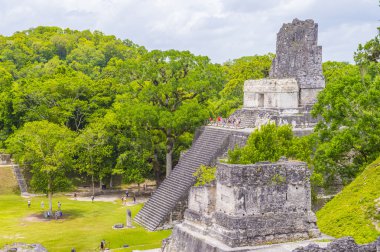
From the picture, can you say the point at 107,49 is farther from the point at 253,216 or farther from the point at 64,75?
the point at 253,216

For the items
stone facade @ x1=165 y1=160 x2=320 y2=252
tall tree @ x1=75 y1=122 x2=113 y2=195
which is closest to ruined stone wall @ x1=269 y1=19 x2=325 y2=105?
tall tree @ x1=75 y1=122 x2=113 y2=195

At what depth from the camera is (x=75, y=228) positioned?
2342cm

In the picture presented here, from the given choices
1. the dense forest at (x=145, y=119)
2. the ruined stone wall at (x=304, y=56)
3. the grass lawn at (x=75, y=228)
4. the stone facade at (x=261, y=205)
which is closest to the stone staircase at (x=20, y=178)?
the dense forest at (x=145, y=119)

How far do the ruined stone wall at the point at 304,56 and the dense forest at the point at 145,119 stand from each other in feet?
4.94

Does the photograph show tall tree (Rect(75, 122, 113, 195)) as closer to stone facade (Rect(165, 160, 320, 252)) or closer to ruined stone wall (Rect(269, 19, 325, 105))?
ruined stone wall (Rect(269, 19, 325, 105))

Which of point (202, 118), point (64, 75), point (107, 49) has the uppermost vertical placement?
point (107, 49)

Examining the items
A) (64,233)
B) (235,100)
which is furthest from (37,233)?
(235,100)

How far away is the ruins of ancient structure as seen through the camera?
82.5 ft

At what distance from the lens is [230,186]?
519 inches

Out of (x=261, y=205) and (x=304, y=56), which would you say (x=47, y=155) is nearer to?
(x=304, y=56)

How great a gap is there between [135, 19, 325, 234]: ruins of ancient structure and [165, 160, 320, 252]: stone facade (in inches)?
428

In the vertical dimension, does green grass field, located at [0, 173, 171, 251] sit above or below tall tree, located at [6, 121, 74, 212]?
below

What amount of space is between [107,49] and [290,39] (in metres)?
44.5

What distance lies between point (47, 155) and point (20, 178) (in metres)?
7.87
